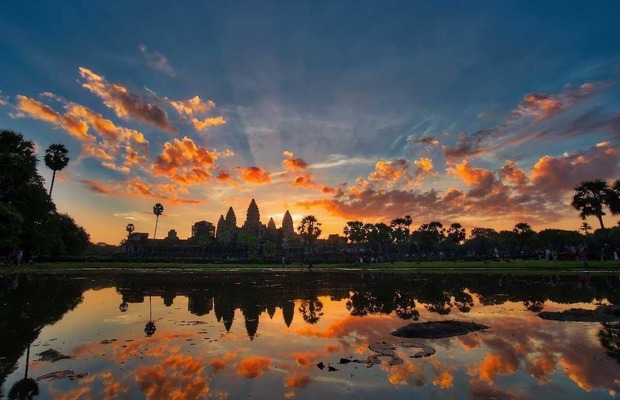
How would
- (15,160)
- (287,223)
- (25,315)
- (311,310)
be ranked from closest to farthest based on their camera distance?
(25,315) < (311,310) < (15,160) < (287,223)

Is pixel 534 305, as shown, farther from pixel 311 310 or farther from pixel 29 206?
pixel 29 206

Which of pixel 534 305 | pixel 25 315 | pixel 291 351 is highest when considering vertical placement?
pixel 25 315

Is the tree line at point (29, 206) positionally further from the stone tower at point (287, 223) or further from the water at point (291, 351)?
the stone tower at point (287, 223)

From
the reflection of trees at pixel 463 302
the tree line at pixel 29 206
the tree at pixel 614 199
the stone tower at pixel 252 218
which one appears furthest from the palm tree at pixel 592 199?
the stone tower at pixel 252 218

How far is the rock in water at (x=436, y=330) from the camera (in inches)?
507

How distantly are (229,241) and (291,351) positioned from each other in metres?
148

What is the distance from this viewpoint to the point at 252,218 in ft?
561

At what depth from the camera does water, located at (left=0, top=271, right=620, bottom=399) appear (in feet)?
26.1

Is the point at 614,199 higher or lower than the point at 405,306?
higher

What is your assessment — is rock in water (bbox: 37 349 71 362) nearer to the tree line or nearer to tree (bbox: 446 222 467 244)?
the tree line

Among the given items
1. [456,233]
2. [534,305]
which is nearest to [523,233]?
[456,233]

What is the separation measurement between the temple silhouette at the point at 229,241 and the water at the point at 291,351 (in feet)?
262

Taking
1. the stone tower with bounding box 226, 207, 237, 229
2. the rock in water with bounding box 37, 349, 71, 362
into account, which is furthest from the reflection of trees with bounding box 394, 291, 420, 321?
the stone tower with bounding box 226, 207, 237, 229

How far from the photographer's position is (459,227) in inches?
5246
